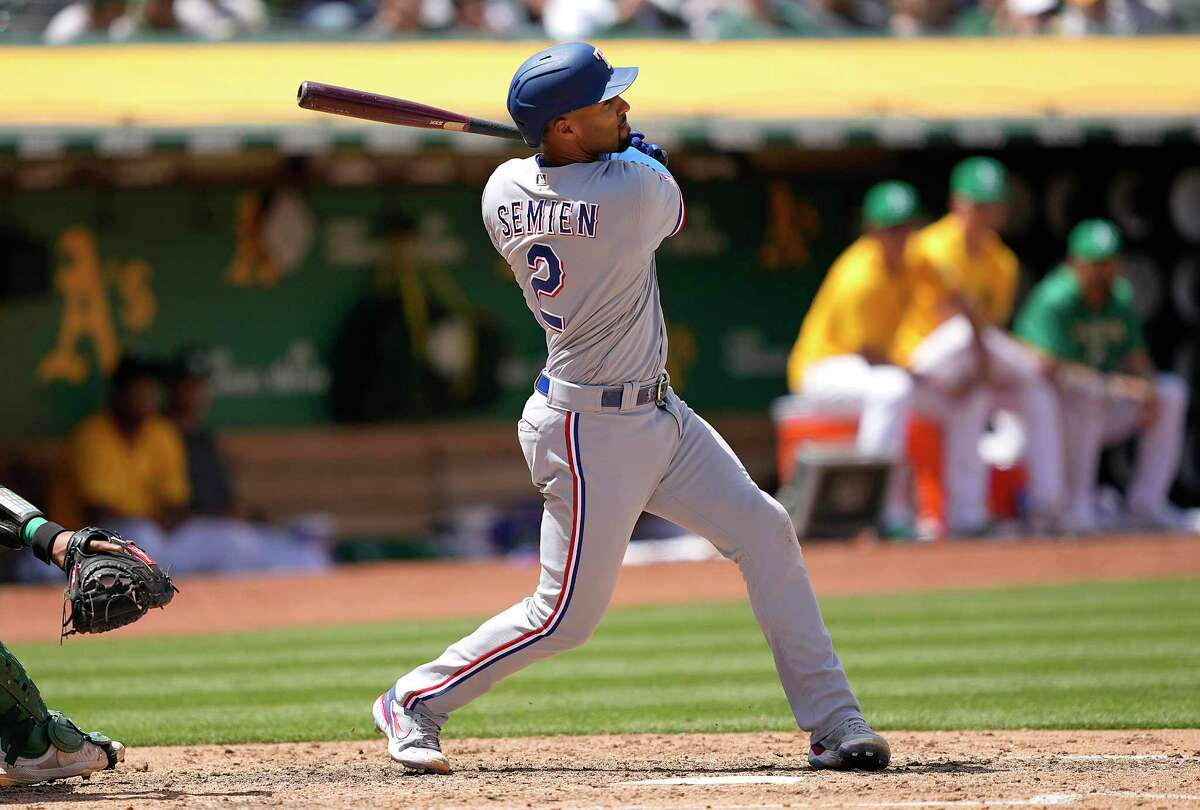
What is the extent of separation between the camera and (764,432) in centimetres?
1318

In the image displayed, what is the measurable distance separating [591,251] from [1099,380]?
7.27 metres

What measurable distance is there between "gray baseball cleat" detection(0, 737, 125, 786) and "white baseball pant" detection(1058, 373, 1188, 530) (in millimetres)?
7382

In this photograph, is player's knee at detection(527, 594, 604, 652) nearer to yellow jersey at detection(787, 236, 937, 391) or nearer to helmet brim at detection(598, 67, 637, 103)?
helmet brim at detection(598, 67, 637, 103)

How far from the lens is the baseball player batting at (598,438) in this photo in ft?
14.9

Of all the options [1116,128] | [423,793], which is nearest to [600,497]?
[423,793]

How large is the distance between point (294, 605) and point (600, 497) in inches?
206

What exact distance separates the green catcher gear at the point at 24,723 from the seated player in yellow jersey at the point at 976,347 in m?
6.69

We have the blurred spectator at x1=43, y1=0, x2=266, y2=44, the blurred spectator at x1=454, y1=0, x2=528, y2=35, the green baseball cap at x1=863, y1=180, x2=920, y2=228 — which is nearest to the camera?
the green baseball cap at x1=863, y1=180, x2=920, y2=228

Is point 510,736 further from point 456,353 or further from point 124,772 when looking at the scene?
point 456,353

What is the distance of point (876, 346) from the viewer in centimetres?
1075

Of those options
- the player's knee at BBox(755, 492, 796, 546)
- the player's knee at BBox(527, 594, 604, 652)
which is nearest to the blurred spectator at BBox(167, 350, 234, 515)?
the player's knee at BBox(527, 594, 604, 652)

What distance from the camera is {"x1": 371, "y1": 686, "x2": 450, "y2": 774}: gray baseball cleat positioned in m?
4.79

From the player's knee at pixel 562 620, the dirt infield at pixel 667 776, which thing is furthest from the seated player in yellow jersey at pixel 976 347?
the player's knee at pixel 562 620

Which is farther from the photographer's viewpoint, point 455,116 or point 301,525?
point 301,525
